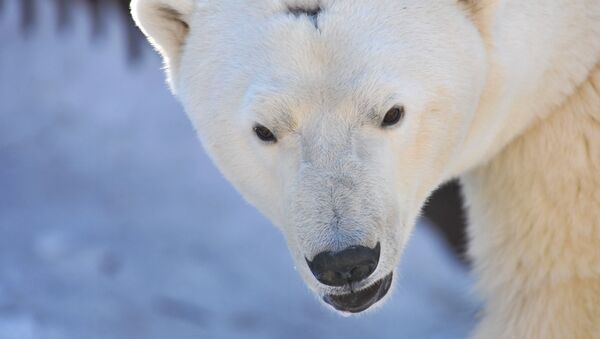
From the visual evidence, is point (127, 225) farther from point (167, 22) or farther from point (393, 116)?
point (393, 116)

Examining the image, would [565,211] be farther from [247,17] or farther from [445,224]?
[445,224]

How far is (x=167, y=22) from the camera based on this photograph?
3791 millimetres

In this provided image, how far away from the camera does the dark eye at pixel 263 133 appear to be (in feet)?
11.3

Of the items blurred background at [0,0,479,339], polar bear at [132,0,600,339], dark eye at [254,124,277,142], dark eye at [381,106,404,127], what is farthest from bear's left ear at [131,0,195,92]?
blurred background at [0,0,479,339]

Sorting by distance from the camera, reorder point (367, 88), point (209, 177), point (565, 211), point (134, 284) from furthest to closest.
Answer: point (209, 177) < point (134, 284) < point (565, 211) < point (367, 88)

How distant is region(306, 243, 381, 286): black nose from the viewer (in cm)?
315

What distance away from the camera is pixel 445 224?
28.5 feet

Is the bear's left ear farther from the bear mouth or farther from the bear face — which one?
the bear mouth

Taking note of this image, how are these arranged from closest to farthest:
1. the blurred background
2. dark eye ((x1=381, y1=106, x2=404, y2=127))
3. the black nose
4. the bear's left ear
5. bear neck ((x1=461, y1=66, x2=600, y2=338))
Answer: the black nose < dark eye ((x1=381, y1=106, x2=404, y2=127)) < the bear's left ear < bear neck ((x1=461, y1=66, x2=600, y2=338)) < the blurred background

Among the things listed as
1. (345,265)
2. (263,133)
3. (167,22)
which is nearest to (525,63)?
(263,133)

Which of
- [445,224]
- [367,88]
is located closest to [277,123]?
[367,88]

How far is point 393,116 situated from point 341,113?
16 cm

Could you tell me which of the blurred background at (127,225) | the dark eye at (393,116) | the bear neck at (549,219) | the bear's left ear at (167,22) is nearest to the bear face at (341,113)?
the dark eye at (393,116)

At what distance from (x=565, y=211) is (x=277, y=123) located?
3.60 feet
